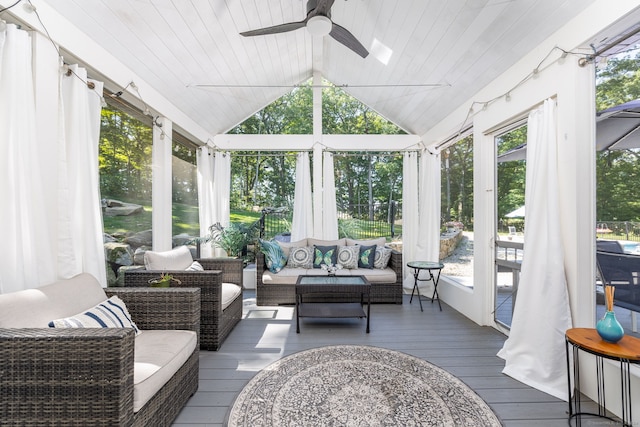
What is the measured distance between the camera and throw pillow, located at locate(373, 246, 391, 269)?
4.55 metres

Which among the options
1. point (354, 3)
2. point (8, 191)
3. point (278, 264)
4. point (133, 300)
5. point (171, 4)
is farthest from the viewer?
point (278, 264)

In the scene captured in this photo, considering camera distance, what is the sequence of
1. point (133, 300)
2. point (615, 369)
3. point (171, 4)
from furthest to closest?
point (171, 4)
point (133, 300)
point (615, 369)

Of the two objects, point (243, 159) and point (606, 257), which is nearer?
point (606, 257)

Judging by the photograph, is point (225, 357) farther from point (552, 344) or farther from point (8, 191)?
point (552, 344)

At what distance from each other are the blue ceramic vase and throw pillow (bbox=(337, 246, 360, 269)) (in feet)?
10.1

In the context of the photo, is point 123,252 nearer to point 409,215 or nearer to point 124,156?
point 124,156

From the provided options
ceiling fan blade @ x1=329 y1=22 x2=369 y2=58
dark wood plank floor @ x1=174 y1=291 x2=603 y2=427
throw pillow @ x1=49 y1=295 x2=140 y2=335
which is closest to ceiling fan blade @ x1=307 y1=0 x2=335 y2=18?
ceiling fan blade @ x1=329 y1=22 x2=369 y2=58

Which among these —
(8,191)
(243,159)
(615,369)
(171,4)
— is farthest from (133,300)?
(243,159)

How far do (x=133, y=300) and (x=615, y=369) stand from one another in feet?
10.2

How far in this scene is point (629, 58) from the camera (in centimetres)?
196

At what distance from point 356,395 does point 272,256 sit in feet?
8.50

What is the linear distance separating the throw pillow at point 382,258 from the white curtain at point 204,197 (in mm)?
2591

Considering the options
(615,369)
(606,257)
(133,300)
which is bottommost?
(615,369)

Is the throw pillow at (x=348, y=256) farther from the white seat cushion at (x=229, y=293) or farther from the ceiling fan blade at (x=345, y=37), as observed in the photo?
the ceiling fan blade at (x=345, y=37)
